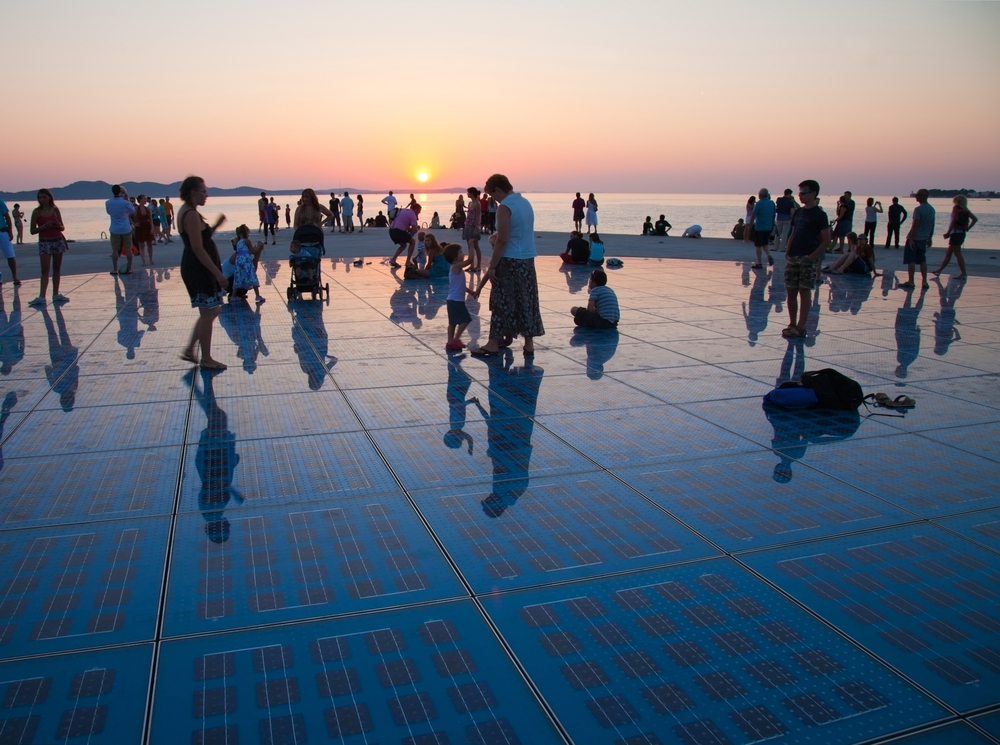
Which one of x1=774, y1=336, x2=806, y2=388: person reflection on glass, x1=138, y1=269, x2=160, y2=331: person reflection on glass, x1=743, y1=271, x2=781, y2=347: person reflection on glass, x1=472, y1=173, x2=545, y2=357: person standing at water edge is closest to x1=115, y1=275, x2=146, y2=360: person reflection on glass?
x1=138, y1=269, x2=160, y2=331: person reflection on glass

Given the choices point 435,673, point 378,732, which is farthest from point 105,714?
point 435,673

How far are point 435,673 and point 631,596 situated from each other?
0.95 m

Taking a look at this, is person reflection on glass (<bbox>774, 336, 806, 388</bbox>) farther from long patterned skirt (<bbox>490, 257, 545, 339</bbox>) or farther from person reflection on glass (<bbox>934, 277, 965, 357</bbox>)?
long patterned skirt (<bbox>490, 257, 545, 339</bbox>)

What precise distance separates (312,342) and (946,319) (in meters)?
8.29

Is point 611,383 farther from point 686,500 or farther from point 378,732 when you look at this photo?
point 378,732

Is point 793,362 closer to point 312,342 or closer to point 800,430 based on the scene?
point 800,430

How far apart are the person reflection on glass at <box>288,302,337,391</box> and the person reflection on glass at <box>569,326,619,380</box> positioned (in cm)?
257

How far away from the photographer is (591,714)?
2.49m

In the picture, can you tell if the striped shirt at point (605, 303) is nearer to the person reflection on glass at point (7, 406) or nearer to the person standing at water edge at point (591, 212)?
the person reflection on glass at point (7, 406)

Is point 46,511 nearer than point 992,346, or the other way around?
point 46,511

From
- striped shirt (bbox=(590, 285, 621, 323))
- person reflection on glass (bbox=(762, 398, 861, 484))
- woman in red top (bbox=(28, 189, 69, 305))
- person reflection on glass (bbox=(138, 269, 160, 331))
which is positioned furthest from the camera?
woman in red top (bbox=(28, 189, 69, 305))

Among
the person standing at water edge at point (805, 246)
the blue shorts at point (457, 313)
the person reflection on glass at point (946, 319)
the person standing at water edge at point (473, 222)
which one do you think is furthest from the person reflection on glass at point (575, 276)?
the person reflection on glass at point (946, 319)

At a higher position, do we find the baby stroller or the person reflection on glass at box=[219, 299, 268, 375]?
the baby stroller

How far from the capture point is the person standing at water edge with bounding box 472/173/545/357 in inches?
279
